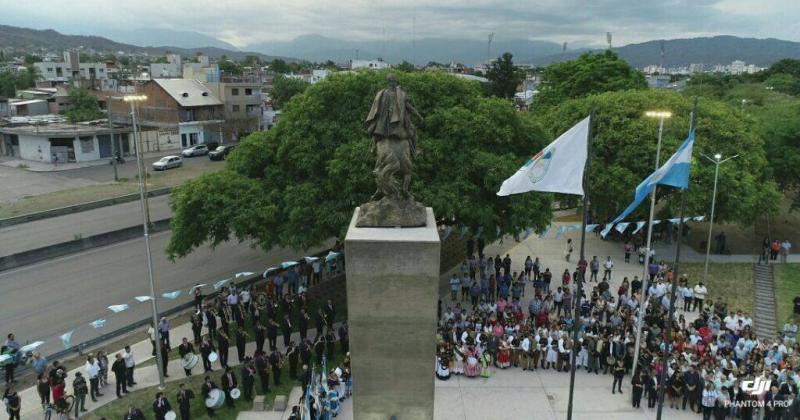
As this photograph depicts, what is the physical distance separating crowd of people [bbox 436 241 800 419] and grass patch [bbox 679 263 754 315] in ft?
9.21

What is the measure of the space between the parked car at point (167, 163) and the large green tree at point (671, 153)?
4011cm

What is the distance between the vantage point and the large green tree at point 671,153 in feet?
95.1

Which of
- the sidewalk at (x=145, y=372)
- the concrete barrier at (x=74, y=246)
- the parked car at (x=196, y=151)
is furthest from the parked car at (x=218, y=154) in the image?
the sidewalk at (x=145, y=372)

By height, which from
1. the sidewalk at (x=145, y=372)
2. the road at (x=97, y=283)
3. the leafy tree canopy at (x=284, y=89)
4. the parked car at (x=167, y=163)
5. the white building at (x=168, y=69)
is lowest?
the sidewalk at (x=145, y=372)

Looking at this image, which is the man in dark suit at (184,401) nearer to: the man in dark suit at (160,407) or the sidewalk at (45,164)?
the man in dark suit at (160,407)

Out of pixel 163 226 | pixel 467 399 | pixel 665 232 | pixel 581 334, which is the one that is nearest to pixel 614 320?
pixel 581 334

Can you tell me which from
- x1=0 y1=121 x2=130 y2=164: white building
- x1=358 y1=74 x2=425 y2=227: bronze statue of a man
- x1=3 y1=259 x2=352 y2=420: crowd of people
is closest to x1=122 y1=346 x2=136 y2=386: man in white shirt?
x1=3 y1=259 x2=352 y2=420: crowd of people

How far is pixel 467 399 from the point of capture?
1755 cm

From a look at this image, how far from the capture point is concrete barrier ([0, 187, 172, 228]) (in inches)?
1463

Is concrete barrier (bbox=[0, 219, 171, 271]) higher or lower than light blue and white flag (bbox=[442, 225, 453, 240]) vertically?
lower

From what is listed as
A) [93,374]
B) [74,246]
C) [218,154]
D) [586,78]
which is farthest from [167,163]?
[93,374]

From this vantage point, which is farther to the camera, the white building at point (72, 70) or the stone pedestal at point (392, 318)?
the white building at point (72, 70)

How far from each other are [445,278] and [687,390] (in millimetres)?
13063

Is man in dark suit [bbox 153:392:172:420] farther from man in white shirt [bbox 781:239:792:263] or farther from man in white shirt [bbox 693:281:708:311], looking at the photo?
man in white shirt [bbox 781:239:792:263]
